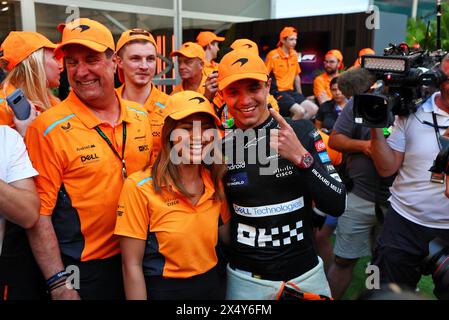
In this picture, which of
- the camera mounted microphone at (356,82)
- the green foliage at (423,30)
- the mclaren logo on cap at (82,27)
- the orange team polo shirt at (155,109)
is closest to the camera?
the mclaren logo on cap at (82,27)

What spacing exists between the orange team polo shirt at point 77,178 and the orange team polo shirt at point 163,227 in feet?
0.56

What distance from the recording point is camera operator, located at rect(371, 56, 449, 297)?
8.30ft

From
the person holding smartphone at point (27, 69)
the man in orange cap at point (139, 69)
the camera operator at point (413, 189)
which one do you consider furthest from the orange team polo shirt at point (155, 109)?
the camera operator at point (413, 189)

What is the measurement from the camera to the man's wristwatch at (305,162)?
1.88 metres

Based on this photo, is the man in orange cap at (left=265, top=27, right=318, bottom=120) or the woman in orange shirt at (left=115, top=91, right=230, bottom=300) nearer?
the woman in orange shirt at (left=115, top=91, right=230, bottom=300)

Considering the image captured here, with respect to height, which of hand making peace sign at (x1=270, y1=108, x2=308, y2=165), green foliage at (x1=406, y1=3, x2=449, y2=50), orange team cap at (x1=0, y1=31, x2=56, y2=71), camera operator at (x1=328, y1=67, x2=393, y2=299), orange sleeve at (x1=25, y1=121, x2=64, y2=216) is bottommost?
camera operator at (x1=328, y1=67, x2=393, y2=299)

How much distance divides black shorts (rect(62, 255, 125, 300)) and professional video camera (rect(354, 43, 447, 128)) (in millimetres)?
1522

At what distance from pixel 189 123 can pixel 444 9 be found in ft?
42.4

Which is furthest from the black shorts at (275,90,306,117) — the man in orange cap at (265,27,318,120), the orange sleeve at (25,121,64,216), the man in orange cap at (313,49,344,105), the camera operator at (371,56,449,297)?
the orange sleeve at (25,121,64,216)

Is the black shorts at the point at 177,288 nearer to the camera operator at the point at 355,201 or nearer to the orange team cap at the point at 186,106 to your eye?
the orange team cap at the point at 186,106

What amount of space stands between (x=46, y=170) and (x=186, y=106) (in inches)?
27.0

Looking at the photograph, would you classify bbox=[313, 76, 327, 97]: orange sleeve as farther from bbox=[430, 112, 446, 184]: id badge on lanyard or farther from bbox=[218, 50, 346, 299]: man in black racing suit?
bbox=[218, 50, 346, 299]: man in black racing suit

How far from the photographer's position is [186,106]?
6.23ft
